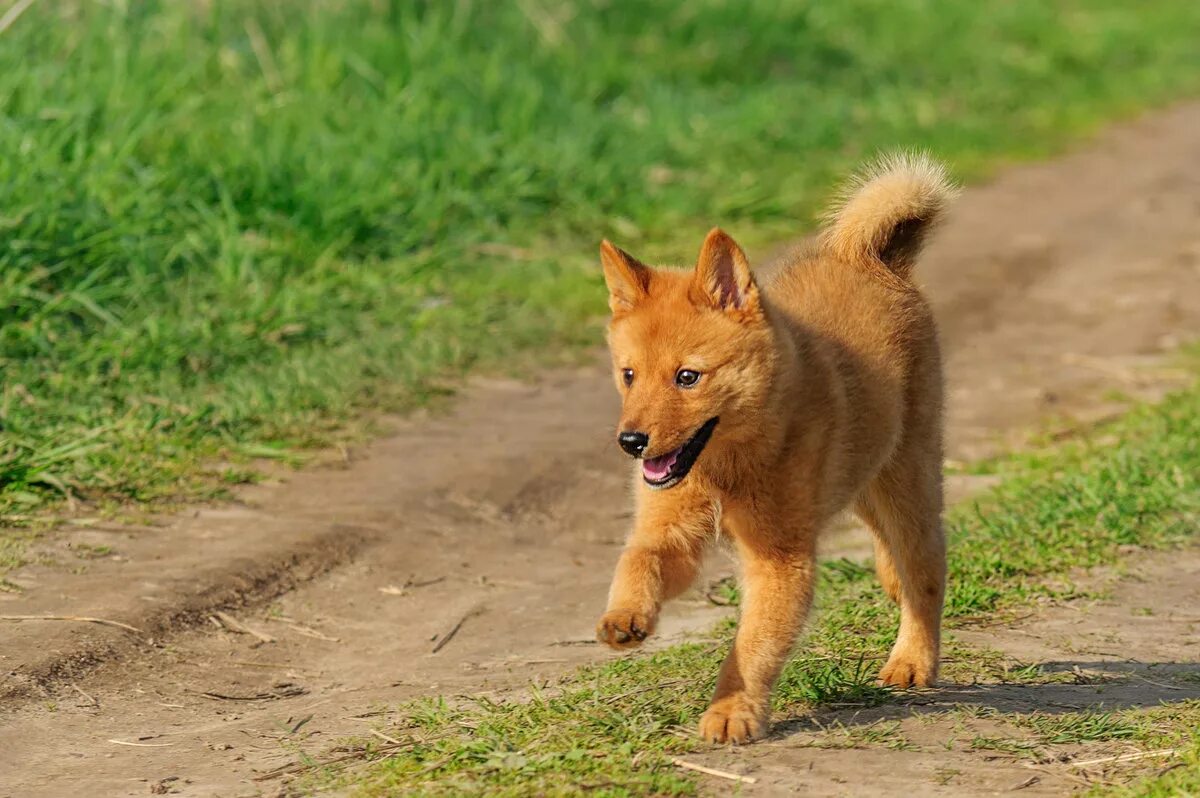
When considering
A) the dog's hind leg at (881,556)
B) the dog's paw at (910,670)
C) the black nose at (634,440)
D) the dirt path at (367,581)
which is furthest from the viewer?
the dog's hind leg at (881,556)

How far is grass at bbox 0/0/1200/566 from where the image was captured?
6.96 m

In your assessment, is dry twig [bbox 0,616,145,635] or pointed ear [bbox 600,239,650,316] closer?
pointed ear [bbox 600,239,650,316]

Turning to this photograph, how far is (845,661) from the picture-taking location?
4.99 m

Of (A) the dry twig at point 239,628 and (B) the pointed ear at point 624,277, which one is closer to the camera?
(B) the pointed ear at point 624,277

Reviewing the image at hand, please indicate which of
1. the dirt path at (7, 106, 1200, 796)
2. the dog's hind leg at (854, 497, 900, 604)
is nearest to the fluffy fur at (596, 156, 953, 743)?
the dog's hind leg at (854, 497, 900, 604)

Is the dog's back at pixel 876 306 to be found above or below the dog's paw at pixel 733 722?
above

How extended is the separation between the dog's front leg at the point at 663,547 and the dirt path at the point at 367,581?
2.21 feet

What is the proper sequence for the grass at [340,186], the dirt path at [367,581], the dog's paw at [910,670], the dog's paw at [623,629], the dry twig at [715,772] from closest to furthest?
1. the dry twig at [715,772]
2. the dog's paw at [623,629]
3. the dirt path at [367,581]
4. the dog's paw at [910,670]
5. the grass at [340,186]

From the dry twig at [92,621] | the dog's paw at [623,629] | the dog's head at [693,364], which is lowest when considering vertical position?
the dry twig at [92,621]

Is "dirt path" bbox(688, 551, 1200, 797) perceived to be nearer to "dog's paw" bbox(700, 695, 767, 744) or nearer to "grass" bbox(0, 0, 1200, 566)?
"dog's paw" bbox(700, 695, 767, 744)

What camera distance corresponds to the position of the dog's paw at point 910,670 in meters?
4.83

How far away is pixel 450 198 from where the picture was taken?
9.26 metres

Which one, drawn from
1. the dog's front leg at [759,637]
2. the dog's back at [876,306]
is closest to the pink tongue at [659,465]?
the dog's front leg at [759,637]

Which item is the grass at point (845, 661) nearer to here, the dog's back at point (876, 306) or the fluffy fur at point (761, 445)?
the fluffy fur at point (761, 445)
